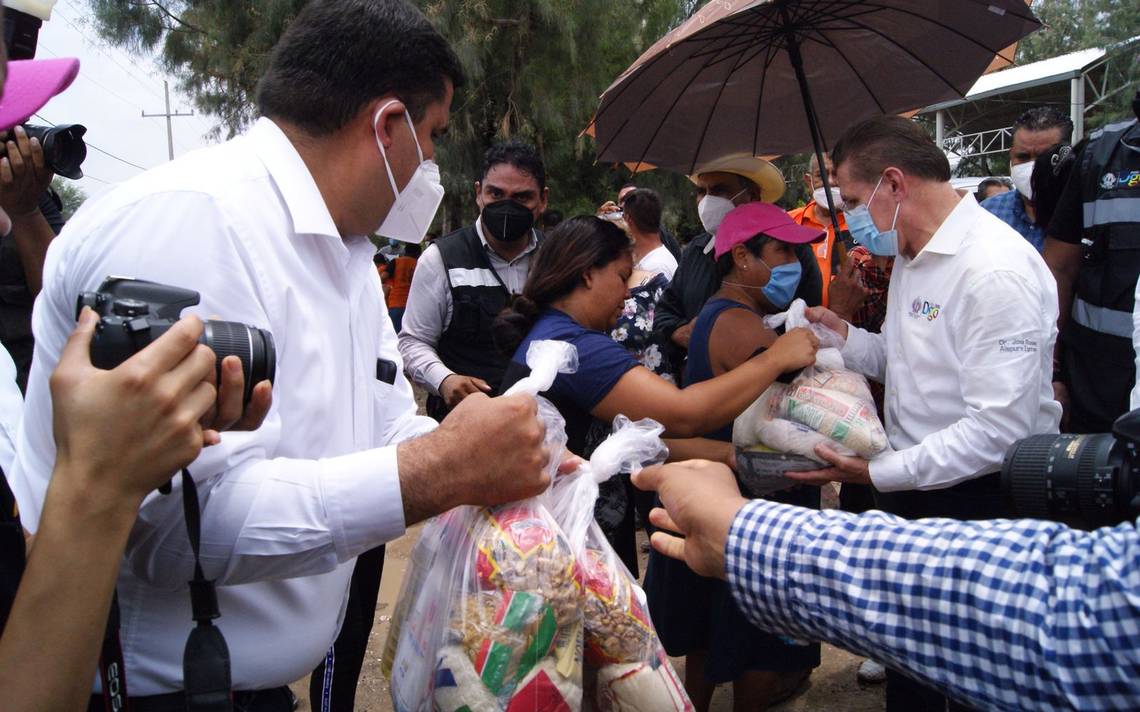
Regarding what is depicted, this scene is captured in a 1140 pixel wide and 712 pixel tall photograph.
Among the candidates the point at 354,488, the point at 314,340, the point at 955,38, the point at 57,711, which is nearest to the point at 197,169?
the point at 314,340

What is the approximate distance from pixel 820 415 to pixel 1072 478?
44.2 inches

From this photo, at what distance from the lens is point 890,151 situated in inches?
96.6

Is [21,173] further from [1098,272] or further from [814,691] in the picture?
[1098,272]

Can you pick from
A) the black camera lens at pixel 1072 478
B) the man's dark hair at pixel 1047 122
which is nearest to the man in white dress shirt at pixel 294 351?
the black camera lens at pixel 1072 478

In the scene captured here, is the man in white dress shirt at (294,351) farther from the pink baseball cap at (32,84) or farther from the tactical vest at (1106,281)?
the tactical vest at (1106,281)

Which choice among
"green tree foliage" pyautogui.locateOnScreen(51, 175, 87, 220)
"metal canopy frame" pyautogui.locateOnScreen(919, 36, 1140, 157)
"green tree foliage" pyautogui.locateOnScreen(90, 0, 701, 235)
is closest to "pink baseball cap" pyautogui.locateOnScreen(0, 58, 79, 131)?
"green tree foliage" pyautogui.locateOnScreen(51, 175, 87, 220)

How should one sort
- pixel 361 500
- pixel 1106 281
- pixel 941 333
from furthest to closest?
pixel 1106 281, pixel 941 333, pixel 361 500

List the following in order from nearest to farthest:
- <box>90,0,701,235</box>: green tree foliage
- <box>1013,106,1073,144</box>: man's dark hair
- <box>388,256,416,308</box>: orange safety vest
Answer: <box>1013,106,1073,144</box>: man's dark hair
<box>388,256,416,308</box>: orange safety vest
<box>90,0,701,235</box>: green tree foliage

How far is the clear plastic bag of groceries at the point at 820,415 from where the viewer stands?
2.31 m

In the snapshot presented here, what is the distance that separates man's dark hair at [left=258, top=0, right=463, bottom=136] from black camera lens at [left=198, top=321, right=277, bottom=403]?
633mm

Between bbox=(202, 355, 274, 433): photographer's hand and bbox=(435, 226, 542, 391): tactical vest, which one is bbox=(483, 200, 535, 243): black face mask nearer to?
bbox=(435, 226, 542, 391): tactical vest

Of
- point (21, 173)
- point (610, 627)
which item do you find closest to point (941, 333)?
point (610, 627)

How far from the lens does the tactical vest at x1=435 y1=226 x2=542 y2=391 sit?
12.0ft

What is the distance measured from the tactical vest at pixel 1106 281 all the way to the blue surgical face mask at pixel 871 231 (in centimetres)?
86
